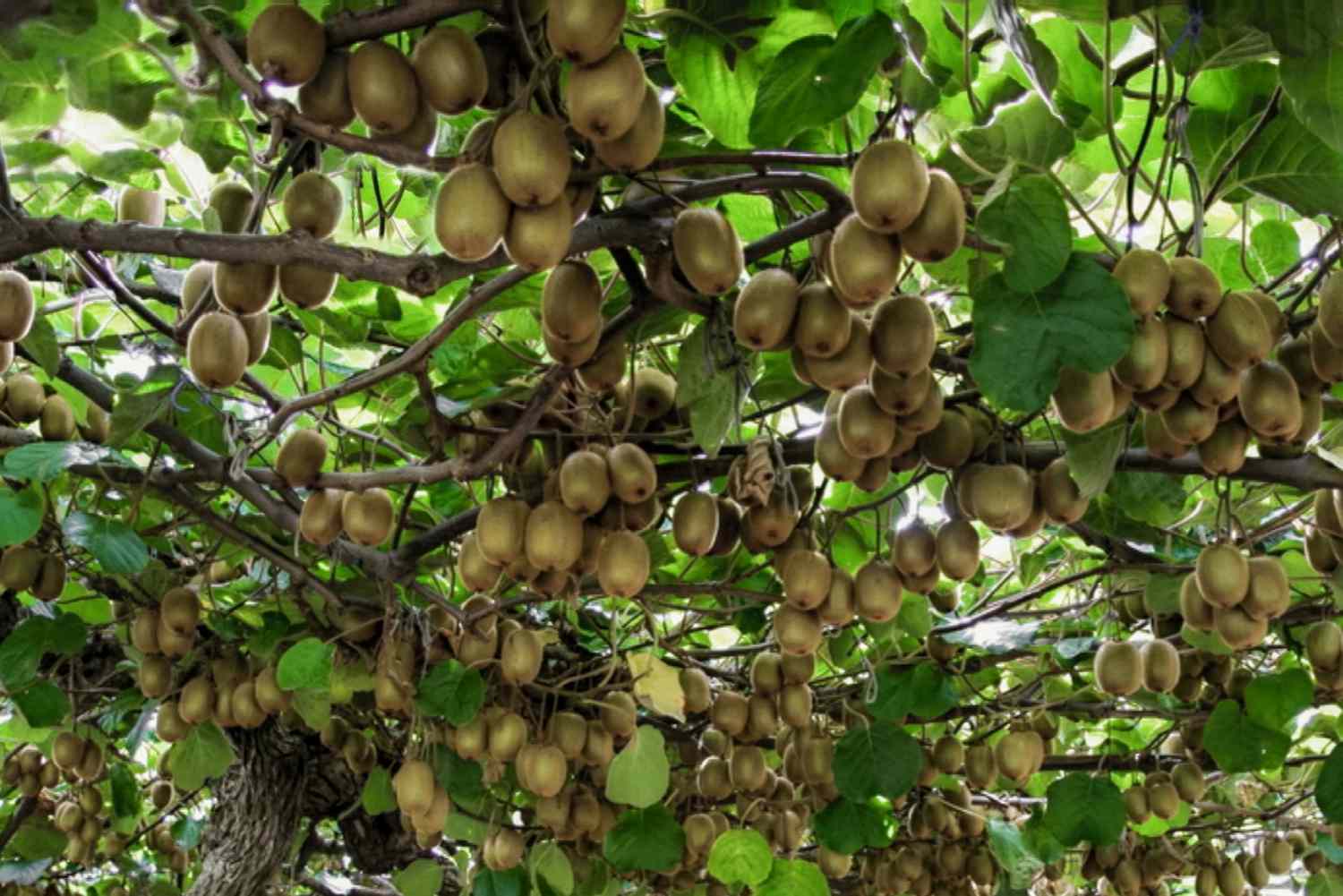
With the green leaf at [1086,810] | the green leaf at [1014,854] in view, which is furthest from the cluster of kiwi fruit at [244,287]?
the green leaf at [1014,854]

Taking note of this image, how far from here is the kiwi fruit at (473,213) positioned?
96 centimetres

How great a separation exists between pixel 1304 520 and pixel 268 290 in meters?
1.59

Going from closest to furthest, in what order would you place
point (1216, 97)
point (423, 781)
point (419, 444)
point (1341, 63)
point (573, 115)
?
point (573, 115) < point (1341, 63) < point (1216, 97) < point (419, 444) < point (423, 781)

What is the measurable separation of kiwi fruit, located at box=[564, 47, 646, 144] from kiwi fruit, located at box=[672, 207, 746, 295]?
0.19 m

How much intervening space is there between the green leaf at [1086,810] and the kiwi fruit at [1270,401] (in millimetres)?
1614

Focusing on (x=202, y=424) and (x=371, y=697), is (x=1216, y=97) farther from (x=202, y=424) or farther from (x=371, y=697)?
(x=371, y=697)

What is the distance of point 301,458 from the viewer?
64.1 inches

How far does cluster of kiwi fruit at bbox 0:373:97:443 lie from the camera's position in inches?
72.3

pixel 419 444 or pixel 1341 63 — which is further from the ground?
pixel 1341 63

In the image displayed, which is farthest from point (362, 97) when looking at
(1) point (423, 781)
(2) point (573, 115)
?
(1) point (423, 781)

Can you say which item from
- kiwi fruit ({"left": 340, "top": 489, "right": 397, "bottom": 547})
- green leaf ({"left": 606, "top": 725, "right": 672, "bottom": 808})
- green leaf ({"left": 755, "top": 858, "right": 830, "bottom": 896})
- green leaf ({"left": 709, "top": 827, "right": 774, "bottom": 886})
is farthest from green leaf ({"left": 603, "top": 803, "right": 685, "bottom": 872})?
kiwi fruit ({"left": 340, "top": 489, "right": 397, "bottom": 547})

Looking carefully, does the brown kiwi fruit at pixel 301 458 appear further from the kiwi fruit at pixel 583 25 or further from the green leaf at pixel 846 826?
the green leaf at pixel 846 826

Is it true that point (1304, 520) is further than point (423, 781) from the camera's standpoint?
No

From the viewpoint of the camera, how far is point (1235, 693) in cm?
244
